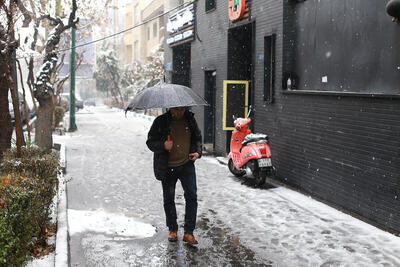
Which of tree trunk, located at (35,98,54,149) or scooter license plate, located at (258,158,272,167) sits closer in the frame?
scooter license plate, located at (258,158,272,167)

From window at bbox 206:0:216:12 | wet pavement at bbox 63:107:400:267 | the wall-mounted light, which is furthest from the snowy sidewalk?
window at bbox 206:0:216:12

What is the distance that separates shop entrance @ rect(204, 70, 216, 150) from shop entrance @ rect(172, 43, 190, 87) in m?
4.10

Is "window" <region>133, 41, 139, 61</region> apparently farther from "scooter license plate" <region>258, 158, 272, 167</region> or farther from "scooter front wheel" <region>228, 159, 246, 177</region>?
"scooter license plate" <region>258, 158, 272, 167</region>

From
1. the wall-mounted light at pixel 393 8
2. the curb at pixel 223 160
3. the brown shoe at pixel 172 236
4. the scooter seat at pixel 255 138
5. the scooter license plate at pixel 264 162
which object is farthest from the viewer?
the curb at pixel 223 160

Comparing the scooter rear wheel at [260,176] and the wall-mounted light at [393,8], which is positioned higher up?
the wall-mounted light at [393,8]

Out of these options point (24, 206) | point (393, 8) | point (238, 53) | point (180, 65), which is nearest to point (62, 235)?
point (24, 206)

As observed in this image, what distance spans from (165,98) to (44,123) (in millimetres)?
10256

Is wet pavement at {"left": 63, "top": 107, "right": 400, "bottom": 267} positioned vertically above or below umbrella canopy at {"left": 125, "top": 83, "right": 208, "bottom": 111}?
below

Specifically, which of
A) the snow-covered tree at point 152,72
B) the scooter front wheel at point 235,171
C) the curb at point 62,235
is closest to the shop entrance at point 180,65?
the snow-covered tree at point 152,72

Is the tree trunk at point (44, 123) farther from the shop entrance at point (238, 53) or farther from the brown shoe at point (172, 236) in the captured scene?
the brown shoe at point (172, 236)

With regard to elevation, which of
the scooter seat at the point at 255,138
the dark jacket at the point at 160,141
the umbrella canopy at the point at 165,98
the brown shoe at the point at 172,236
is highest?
the umbrella canopy at the point at 165,98

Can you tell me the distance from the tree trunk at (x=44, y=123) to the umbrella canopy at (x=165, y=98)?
9680 millimetres

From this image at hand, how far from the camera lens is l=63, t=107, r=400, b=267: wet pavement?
18.6ft

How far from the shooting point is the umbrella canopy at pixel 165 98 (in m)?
5.59
